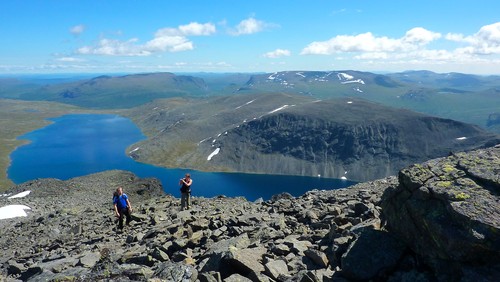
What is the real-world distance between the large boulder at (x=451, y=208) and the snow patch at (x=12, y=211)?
49.1 metres

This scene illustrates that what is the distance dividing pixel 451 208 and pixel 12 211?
173ft

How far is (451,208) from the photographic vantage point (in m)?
10.4

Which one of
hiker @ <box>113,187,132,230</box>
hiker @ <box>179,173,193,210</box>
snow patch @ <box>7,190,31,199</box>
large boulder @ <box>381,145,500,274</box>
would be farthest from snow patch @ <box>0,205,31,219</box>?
large boulder @ <box>381,145,500,274</box>

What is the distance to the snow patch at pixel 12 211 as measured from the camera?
47.8m

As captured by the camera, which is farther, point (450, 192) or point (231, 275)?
point (231, 275)

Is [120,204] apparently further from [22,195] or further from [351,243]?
[22,195]

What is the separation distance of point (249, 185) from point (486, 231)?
168 m

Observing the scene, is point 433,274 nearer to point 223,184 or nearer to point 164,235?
point 164,235

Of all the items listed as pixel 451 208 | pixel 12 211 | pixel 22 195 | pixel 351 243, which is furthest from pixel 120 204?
pixel 22 195

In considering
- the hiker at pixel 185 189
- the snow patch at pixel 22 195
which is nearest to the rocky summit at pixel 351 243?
the hiker at pixel 185 189

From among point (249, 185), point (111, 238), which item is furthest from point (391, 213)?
point (249, 185)

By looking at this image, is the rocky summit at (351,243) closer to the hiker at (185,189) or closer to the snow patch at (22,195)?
the hiker at (185,189)

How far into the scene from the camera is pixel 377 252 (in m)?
11.6

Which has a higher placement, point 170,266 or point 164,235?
point 170,266
